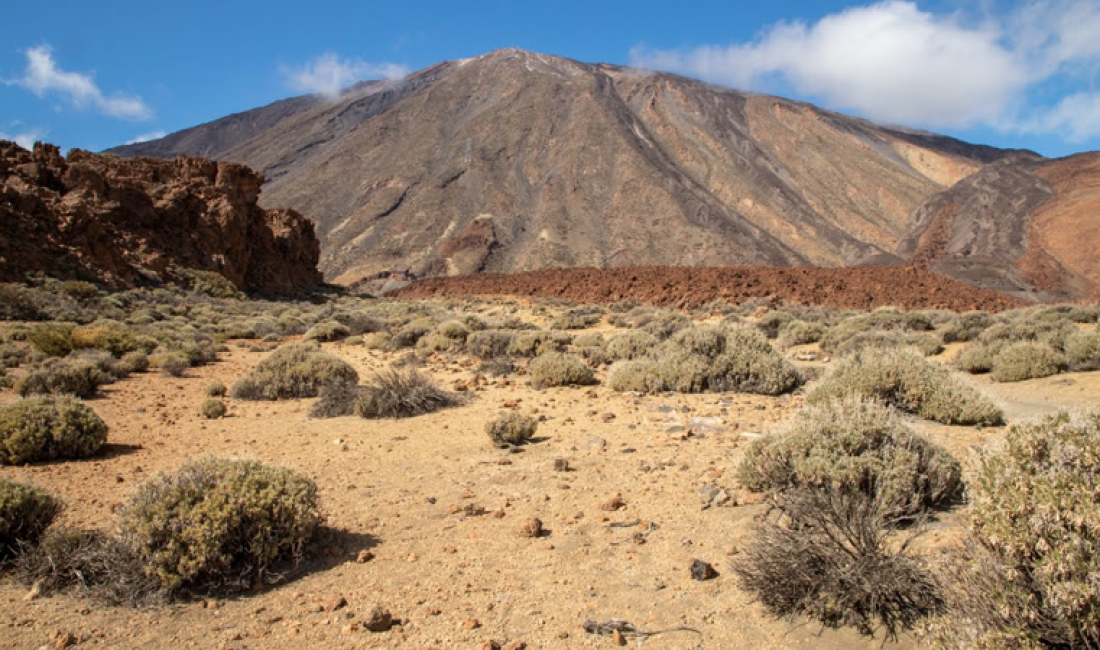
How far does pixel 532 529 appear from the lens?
4355 millimetres

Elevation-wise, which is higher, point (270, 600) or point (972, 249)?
point (972, 249)

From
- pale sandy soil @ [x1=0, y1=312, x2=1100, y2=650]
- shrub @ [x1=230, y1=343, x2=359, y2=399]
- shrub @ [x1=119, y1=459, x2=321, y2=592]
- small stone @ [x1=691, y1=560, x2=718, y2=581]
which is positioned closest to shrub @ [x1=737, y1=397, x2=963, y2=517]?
pale sandy soil @ [x1=0, y1=312, x2=1100, y2=650]

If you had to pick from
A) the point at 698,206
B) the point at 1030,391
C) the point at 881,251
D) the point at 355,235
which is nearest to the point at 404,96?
the point at 355,235

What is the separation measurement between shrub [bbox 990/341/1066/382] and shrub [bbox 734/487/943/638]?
26.4 feet

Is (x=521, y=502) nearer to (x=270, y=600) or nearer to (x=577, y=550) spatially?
(x=577, y=550)

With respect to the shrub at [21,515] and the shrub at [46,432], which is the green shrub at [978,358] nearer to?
the shrub at [21,515]

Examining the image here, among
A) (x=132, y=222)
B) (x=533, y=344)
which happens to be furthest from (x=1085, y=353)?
(x=132, y=222)

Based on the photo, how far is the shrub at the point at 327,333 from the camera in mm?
18369

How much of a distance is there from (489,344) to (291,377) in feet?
15.0

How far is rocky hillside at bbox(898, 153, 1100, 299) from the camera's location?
153ft

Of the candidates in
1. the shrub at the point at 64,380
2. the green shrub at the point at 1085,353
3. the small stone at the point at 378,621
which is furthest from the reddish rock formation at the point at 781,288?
the small stone at the point at 378,621

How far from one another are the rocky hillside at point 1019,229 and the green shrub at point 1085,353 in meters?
41.6

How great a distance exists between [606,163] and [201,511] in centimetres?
8412

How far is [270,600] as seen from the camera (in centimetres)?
363
